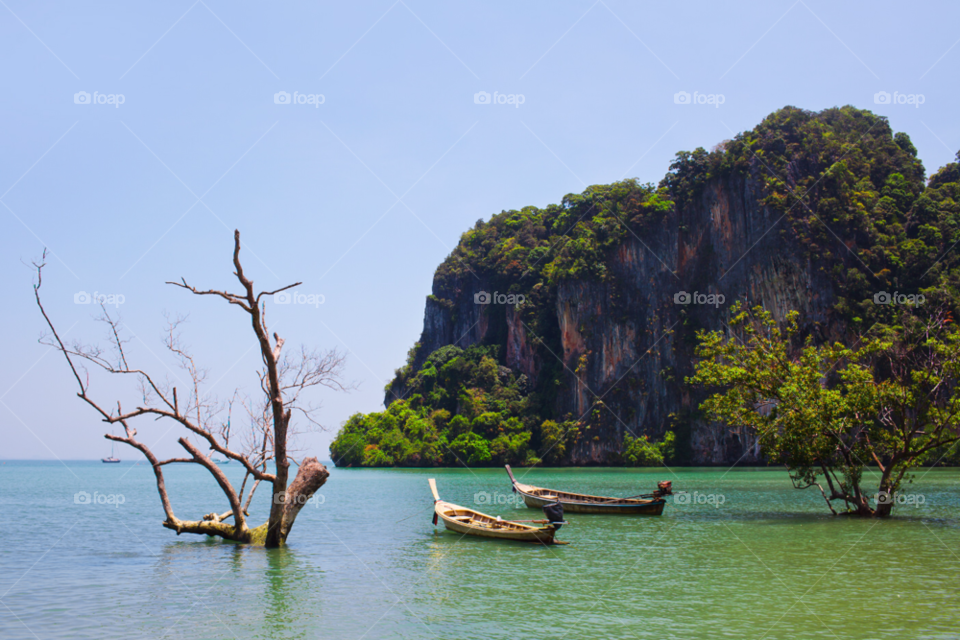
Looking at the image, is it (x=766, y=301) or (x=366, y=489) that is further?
(x=766, y=301)

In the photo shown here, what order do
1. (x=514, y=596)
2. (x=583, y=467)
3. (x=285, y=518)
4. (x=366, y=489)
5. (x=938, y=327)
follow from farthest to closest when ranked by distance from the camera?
(x=583, y=467) → (x=366, y=489) → (x=938, y=327) → (x=285, y=518) → (x=514, y=596)

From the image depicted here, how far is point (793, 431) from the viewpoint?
2444cm

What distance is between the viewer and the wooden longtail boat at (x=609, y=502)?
28.8 metres

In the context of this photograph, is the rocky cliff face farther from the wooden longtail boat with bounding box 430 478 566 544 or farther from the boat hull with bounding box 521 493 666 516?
the wooden longtail boat with bounding box 430 478 566 544

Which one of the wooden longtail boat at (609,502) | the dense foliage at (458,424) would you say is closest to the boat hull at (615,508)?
the wooden longtail boat at (609,502)

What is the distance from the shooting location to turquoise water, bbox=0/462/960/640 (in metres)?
12.6

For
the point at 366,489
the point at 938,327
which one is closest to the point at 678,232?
the point at 366,489

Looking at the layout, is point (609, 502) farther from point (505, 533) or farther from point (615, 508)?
point (505, 533)

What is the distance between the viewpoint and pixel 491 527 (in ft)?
74.8

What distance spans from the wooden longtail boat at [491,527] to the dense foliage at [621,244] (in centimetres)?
4967

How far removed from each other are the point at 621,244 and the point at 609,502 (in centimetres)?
6026

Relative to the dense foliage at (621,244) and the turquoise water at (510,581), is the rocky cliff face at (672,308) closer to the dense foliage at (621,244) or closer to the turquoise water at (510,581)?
the dense foliage at (621,244)

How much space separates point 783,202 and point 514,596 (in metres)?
68.6

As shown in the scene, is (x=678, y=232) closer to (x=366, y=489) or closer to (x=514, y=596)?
(x=366, y=489)
